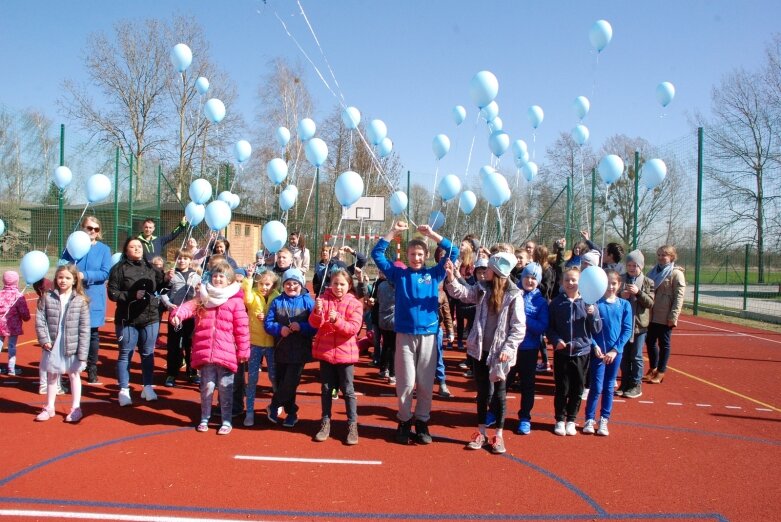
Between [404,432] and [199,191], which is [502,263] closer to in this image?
[404,432]

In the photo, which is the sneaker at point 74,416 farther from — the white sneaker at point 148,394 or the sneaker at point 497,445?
the sneaker at point 497,445

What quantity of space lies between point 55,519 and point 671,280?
6.17 metres

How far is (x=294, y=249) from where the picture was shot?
8281 millimetres

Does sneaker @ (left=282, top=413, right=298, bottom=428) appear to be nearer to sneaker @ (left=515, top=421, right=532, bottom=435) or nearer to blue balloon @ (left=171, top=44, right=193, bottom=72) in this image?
sneaker @ (left=515, top=421, right=532, bottom=435)

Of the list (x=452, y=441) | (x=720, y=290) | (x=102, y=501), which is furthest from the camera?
(x=720, y=290)

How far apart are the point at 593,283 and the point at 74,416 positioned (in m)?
4.45

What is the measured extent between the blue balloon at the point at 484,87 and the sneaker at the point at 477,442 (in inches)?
184

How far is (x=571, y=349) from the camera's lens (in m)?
4.75

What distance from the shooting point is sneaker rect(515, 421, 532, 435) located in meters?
4.70

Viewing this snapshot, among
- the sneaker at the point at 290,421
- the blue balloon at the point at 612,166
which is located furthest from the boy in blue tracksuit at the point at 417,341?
the blue balloon at the point at 612,166

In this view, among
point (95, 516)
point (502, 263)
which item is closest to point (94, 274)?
point (95, 516)

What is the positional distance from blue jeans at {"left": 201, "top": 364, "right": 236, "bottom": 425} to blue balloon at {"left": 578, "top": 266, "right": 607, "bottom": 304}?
3.05 meters

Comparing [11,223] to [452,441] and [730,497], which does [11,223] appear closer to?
[452,441]

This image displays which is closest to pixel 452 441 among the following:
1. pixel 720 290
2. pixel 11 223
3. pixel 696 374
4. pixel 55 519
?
pixel 55 519
